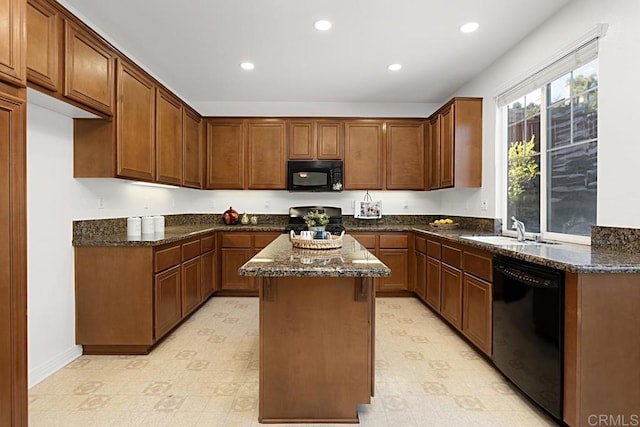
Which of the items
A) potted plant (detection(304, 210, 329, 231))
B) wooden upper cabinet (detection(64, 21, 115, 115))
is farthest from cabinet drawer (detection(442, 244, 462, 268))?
wooden upper cabinet (detection(64, 21, 115, 115))

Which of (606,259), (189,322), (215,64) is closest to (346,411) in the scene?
(606,259)

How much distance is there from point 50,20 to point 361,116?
3683mm

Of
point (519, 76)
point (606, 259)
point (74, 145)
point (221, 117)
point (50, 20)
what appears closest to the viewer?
point (606, 259)

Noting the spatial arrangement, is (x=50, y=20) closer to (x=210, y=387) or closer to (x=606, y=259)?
(x=210, y=387)

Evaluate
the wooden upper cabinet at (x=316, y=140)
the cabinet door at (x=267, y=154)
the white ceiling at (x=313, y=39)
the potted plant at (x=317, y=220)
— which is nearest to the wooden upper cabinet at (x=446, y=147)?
the white ceiling at (x=313, y=39)

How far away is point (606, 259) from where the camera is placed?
1.89 metres

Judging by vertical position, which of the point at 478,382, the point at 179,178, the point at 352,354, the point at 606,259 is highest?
the point at 179,178

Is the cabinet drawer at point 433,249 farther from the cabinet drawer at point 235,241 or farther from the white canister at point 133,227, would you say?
the white canister at point 133,227

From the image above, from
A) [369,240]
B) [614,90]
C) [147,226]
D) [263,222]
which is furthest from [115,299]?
[614,90]

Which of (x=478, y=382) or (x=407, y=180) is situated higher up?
(x=407, y=180)

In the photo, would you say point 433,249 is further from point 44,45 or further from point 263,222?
point 44,45

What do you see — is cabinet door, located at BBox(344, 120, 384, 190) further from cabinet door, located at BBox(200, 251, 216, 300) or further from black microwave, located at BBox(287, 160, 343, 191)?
cabinet door, located at BBox(200, 251, 216, 300)

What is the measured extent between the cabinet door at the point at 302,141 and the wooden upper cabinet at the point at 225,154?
0.69 m

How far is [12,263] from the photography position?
→ 4.79ft
